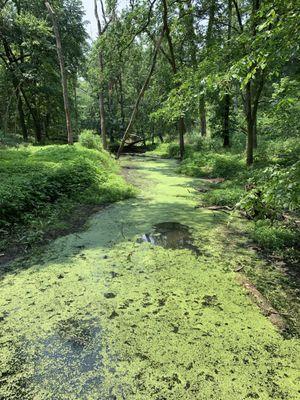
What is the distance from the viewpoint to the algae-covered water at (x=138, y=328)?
2.14m

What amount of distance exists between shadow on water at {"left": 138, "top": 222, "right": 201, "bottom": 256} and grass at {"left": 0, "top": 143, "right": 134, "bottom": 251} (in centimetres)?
162

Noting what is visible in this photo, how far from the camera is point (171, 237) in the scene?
16.2ft

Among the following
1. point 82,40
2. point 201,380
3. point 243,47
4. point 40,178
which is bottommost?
point 201,380

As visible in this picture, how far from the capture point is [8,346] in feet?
8.19

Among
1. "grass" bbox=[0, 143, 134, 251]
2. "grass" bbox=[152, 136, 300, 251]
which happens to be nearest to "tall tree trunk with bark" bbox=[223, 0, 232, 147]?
"grass" bbox=[152, 136, 300, 251]

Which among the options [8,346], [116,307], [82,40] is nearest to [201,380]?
[116,307]

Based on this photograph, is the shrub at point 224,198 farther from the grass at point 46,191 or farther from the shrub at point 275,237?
the grass at point 46,191

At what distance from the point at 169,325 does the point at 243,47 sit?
4.23 m

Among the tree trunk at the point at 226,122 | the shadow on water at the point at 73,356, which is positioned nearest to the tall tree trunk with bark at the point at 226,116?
the tree trunk at the point at 226,122

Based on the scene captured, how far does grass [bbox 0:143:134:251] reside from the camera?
4.98 meters

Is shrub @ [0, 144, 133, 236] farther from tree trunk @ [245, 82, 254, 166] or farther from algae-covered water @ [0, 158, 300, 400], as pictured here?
tree trunk @ [245, 82, 254, 166]

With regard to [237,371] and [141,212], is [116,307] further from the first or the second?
[141,212]

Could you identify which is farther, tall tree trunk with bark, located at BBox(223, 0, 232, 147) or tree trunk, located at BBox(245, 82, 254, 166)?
tall tree trunk with bark, located at BBox(223, 0, 232, 147)

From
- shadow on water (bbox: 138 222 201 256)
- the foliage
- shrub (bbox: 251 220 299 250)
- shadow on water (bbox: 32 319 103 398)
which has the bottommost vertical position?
shadow on water (bbox: 32 319 103 398)
